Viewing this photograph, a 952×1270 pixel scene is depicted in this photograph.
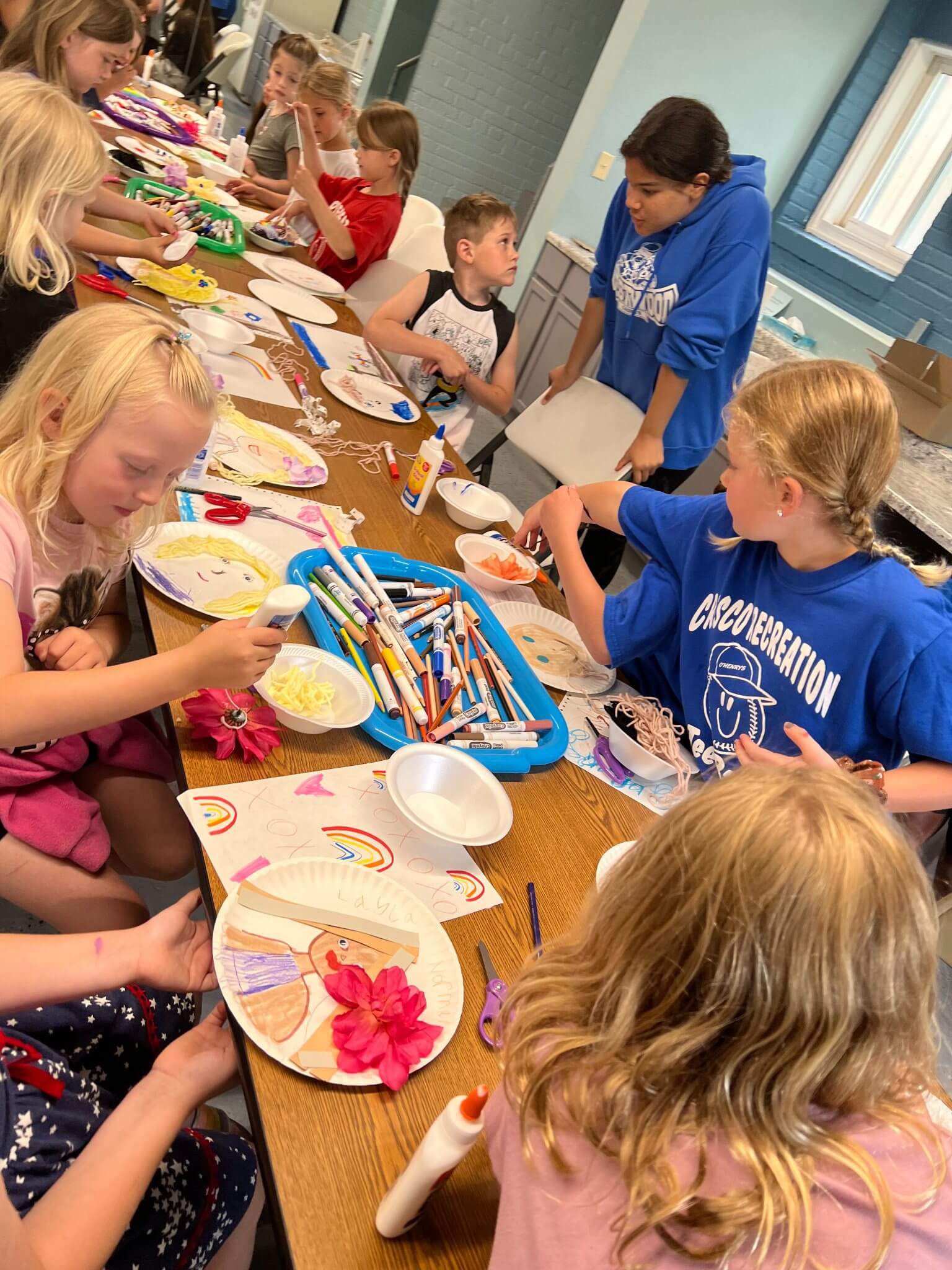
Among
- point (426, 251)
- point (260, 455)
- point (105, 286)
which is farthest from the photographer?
point (426, 251)

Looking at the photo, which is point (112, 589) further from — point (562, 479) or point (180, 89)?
point (180, 89)

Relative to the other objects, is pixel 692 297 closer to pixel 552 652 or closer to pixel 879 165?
pixel 552 652

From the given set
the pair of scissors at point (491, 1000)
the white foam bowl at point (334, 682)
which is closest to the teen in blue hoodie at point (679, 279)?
the white foam bowl at point (334, 682)

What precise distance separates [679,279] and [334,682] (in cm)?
163

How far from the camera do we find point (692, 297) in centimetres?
218

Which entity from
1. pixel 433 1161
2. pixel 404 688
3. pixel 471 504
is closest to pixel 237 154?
pixel 471 504

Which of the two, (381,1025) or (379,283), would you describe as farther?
(379,283)

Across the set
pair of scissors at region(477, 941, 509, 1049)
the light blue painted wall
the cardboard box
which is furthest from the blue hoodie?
the light blue painted wall

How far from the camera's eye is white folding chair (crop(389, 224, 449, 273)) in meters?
2.97

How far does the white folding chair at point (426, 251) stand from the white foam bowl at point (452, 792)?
92.5 inches

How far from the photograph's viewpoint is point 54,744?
3.78 feet

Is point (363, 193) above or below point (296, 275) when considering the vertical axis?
above

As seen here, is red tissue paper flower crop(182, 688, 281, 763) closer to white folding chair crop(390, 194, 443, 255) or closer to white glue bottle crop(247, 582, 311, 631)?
white glue bottle crop(247, 582, 311, 631)

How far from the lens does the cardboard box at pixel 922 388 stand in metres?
2.97
